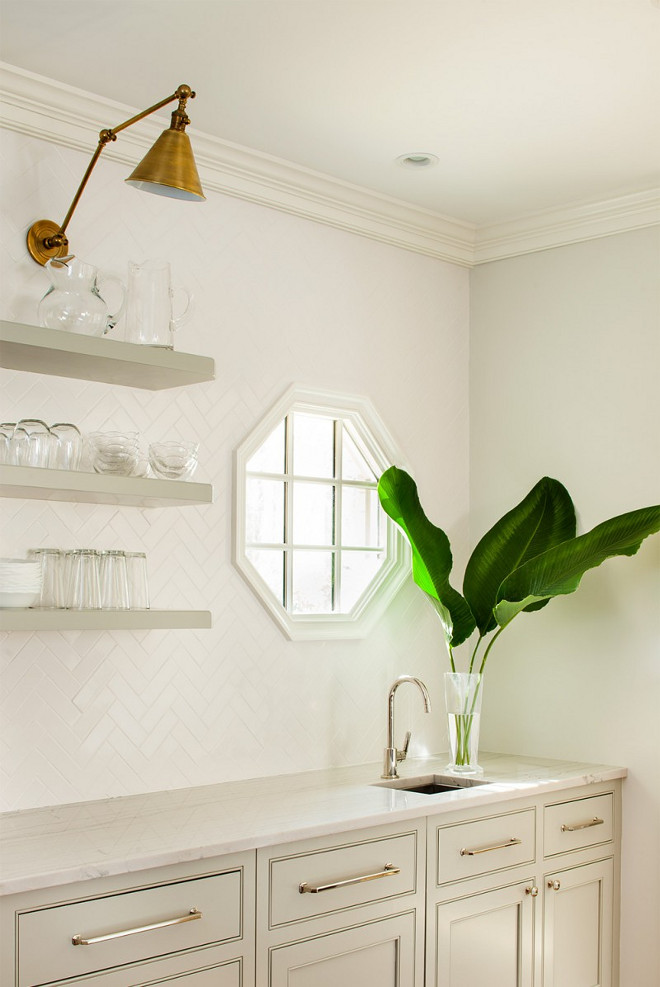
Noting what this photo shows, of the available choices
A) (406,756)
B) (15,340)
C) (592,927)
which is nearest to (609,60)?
(15,340)

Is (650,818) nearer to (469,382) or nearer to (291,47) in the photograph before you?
(469,382)

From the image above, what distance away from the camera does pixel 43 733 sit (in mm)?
2713

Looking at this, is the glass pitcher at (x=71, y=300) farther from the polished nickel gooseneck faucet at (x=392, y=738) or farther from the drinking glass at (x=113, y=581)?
the polished nickel gooseneck faucet at (x=392, y=738)

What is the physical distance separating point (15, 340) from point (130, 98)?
0.92 m

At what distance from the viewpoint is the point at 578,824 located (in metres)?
3.30

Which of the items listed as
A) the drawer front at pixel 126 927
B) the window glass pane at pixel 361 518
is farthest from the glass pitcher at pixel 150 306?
the drawer front at pixel 126 927

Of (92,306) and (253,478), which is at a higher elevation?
(92,306)

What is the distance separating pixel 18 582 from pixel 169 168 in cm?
100

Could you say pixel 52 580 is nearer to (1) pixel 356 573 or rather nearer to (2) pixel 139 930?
(2) pixel 139 930

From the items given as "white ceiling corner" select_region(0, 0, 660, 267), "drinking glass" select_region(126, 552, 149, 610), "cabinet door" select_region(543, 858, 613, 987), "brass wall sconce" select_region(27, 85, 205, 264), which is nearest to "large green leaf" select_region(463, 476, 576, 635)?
"cabinet door" select_region(543, 858, 613, 987)

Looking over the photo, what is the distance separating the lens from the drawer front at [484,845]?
9.34ft

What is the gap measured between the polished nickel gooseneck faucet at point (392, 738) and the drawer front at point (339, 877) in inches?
20.5

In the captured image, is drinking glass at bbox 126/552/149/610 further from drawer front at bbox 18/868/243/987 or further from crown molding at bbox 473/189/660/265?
crown molding at bbox 473/189/660/265

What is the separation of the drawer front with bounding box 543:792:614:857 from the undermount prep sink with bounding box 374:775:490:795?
238 millimetres
